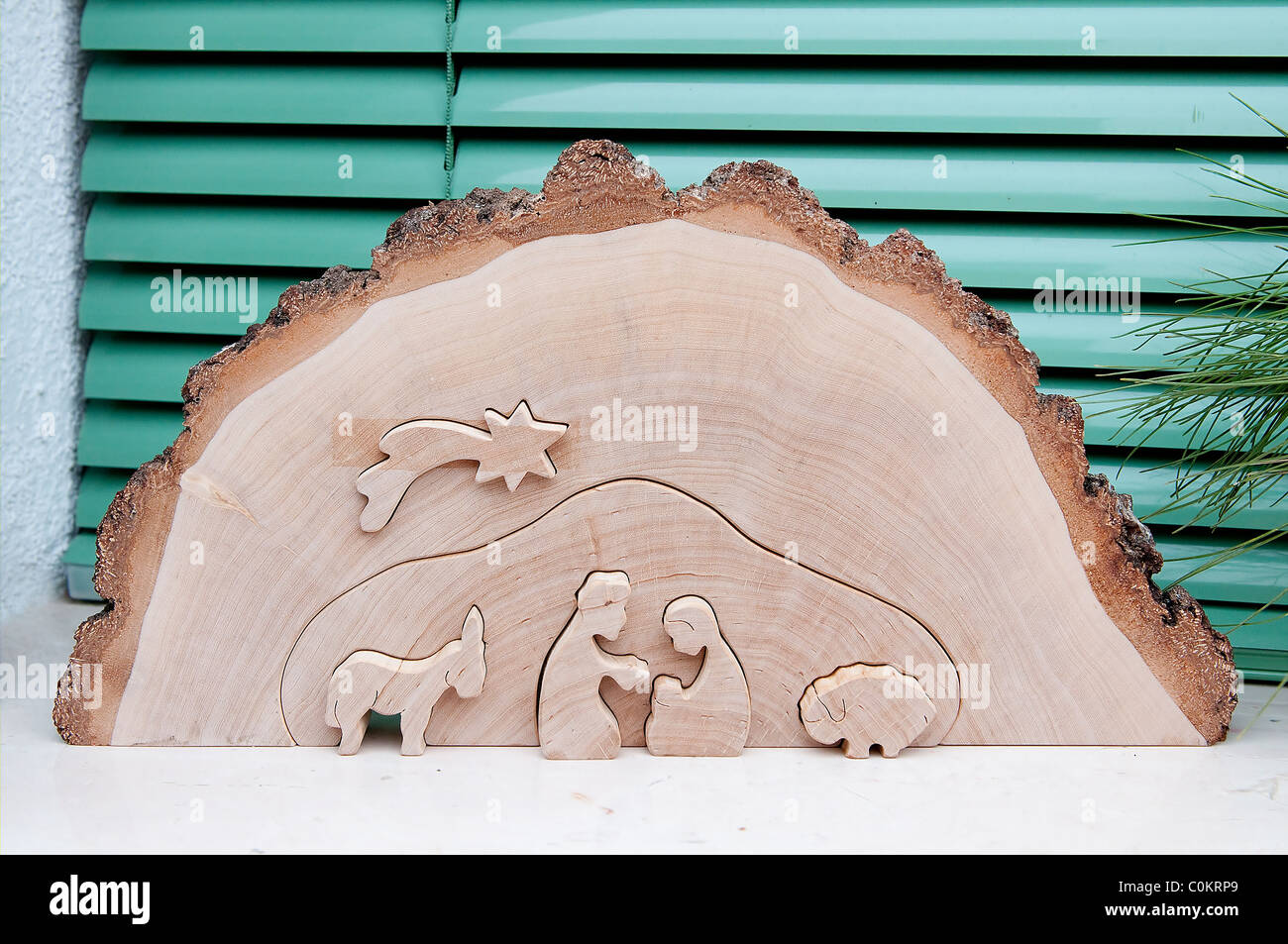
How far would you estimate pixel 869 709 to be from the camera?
3.86 feet

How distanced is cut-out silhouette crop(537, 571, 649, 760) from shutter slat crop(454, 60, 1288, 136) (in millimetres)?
836

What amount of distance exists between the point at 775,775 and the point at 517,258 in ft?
2.16

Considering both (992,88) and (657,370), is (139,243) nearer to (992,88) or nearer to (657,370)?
(657,370)

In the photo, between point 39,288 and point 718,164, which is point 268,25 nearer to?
point 39,288

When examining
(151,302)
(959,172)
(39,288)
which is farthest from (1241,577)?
(39,288)

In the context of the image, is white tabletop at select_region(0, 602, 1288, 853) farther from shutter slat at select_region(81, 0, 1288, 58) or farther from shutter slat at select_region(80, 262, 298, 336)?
shutter slat at select_region(81, 0, 1288, 58)

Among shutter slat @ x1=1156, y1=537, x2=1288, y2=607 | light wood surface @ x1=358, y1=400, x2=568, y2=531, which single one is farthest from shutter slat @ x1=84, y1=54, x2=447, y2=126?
shutter slat @ x1=1156, y1=537, x2=1288, y2=607

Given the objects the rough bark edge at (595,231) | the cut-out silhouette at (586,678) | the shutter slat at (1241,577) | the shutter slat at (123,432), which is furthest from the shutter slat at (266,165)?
the shutter slat at (1241,577)

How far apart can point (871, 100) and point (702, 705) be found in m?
1.00

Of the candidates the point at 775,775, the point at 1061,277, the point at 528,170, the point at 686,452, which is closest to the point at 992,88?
the point at 1061,277

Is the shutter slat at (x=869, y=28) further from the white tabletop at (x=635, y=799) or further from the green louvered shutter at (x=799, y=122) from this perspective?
the white tabletop at (x=635, y=799)

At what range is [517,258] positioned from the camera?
1.14 m

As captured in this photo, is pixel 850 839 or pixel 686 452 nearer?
pixel 850 839

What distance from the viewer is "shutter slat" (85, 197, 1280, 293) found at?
61.9 inches
